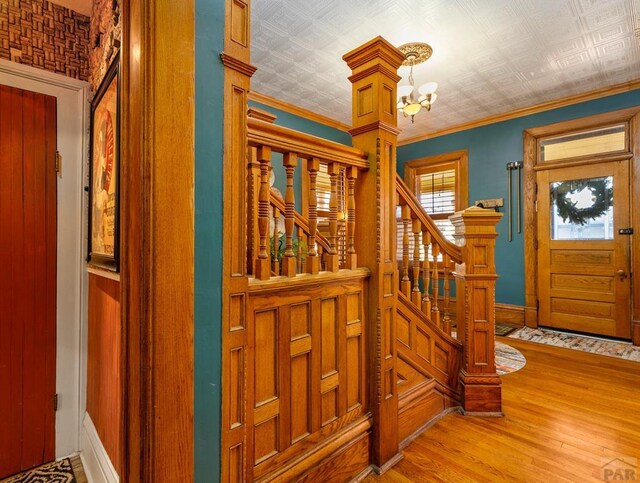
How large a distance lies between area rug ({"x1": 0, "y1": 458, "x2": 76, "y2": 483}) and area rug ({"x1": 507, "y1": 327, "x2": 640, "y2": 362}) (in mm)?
4641

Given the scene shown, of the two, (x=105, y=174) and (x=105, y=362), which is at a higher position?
(x=105, y=174)

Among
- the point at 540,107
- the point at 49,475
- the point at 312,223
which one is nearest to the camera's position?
the point at 312,223

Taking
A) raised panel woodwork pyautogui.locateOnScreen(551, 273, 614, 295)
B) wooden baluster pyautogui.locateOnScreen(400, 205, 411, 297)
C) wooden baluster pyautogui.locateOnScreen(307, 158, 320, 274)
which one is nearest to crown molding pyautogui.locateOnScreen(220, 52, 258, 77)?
wooden baluster pyautogui.locateOnScreen(307, 158, 320, 274)

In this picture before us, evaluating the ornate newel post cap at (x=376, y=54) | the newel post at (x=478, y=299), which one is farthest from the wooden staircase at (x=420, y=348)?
the ornate newel post cap at (x=376, y=54)

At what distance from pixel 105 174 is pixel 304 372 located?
55.2 inches

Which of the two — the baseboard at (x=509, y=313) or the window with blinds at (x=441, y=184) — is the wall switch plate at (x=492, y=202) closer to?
the window with blinds at (x=441, y=184)

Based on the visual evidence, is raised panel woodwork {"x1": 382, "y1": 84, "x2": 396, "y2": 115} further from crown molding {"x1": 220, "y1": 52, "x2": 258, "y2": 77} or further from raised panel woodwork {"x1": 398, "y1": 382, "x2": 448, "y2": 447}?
raised panel woodwork {"x1": 398, "y1": 382, "x2": 448, "y2": 447}

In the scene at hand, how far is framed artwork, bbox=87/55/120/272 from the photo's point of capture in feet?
4.64

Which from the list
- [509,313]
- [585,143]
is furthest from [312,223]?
[585,143]

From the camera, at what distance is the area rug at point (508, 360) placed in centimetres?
314

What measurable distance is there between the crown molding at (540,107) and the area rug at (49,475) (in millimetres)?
6064

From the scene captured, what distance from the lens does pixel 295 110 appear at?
4688 mm

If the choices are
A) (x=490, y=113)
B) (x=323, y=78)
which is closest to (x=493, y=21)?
Result: (x=323, y=78)

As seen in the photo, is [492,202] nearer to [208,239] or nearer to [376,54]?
[376,54]
